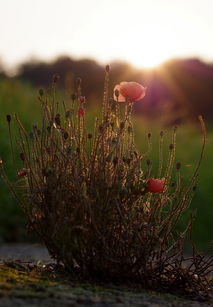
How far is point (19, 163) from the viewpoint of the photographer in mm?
7398

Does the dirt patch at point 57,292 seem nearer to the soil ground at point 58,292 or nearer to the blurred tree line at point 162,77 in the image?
the soil ground at point 58,292

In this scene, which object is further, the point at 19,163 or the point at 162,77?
the point at 162,77

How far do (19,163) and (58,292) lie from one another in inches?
174

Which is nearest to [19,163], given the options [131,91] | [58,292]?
[131,91]

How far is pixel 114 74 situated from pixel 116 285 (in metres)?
22.7

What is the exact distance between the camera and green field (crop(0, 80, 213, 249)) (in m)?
7.14

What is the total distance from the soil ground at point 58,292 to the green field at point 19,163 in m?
3.29

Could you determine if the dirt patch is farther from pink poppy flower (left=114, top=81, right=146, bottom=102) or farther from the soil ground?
pink poppy flower (left=114, top=81, right=146, bottom=102)

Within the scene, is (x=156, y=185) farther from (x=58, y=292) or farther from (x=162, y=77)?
(x=162, y=77)

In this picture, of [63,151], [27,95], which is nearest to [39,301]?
[63,151]

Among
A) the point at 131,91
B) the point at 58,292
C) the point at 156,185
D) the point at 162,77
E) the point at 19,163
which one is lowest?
the point at 58,292

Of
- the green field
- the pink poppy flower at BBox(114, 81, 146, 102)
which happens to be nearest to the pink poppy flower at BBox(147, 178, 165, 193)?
the pink poppy flower at BBox(114, 81, 146, 102)

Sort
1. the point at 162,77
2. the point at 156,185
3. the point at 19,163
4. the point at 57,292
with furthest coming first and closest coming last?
the point at 162,77 < the point at 19,163 < the point at 156,185 < the point at 57,292

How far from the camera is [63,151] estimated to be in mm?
3588
